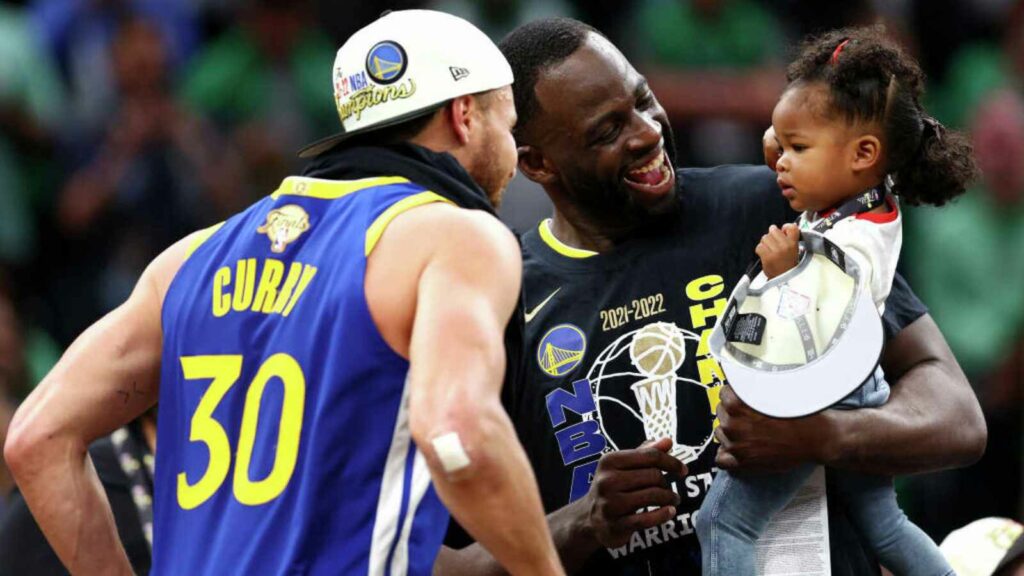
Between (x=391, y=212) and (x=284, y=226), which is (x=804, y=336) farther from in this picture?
(x=284, y=226)

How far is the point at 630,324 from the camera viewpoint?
4.36m

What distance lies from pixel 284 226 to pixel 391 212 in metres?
0.30

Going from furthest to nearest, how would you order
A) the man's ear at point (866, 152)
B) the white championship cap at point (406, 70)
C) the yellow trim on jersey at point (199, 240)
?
the man's ear at point (866, 152) < the yellow trim on jersey at point (199, 240) < the white championship cap at point (406, 70)

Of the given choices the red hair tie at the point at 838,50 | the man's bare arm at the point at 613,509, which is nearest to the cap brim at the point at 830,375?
the man's bare arm at the point at 613,509

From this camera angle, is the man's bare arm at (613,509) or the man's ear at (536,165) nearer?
the man's bare arm at (613,509)

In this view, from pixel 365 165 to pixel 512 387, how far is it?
0.85 m

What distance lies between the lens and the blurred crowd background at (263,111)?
8.77 m

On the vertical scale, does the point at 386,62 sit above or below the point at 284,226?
above

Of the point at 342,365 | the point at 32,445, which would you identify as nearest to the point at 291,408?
the point at 342,365

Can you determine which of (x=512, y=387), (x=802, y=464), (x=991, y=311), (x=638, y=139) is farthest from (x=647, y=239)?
(x=991, y=311)

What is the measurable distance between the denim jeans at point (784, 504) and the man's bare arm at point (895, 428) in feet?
0.20

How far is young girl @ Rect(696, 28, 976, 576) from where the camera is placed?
388cm

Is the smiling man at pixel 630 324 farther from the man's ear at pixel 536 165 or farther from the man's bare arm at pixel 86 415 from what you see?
the man's bare arm at pixel 86 415

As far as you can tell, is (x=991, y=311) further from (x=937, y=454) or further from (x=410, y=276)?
(x=410, y=276)
